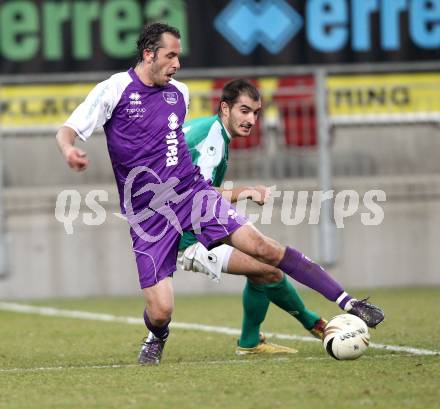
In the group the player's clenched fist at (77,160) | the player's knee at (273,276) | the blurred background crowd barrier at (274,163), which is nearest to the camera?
the player's clenched fist at (77,160)

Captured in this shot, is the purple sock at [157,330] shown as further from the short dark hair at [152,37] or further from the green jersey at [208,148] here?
the short dark hair at [152,37]

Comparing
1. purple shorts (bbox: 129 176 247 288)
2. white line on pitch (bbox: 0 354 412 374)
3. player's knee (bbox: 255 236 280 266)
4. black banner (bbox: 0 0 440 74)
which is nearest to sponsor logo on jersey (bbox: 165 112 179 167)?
purple shorts (bbox: 129 176 247 288)

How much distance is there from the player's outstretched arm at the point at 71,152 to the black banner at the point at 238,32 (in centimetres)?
706

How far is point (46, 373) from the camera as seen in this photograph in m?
6.93

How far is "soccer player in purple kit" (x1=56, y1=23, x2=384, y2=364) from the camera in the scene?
285 inches

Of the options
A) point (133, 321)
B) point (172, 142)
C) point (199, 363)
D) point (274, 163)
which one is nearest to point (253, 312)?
point (199, 363)

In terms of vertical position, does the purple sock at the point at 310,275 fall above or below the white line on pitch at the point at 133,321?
above

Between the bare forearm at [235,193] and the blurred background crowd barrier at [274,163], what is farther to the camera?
the blurred background crowd barrier at [274,163]

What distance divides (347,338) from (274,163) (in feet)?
21.8

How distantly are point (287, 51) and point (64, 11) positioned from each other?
8.60 feet

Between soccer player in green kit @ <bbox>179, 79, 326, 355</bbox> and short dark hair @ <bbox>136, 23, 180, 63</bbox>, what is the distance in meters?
0.69

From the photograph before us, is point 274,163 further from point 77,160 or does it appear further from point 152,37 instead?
point 77,160

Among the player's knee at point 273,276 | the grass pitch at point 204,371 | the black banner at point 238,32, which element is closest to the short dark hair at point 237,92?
the player's knee at point 273,276

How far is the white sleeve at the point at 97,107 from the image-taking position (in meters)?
7.03
